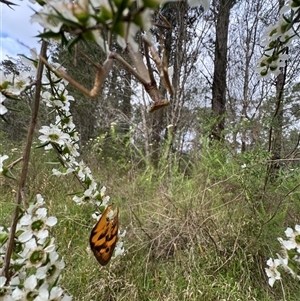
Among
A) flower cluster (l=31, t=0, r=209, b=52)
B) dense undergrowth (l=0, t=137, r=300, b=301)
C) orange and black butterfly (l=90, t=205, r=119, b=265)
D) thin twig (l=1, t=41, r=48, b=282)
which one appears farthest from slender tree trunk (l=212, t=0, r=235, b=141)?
flower cluster (l=31, t=0, r=209, b=52)

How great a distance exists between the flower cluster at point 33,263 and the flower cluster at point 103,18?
26 centimetres

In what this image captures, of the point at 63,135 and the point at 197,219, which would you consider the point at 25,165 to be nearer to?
the point at 63,135

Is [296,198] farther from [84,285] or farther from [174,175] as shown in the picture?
[84,285]

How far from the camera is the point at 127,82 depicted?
13.5 ft

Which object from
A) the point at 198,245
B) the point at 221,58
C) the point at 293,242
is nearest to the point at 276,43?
the point at 293,242

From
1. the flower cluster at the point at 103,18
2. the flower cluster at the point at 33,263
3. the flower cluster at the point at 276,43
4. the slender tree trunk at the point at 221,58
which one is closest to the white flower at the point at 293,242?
the flower cluster at the point at 276,43

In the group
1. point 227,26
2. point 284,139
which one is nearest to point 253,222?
point 284,139

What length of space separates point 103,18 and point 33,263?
0.30 meters

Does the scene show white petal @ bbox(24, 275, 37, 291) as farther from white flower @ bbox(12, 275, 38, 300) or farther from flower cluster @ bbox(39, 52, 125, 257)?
flower cluster @ bbox(39, 52, 125, 257)

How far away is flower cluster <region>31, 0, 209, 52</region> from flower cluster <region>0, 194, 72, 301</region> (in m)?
0.26

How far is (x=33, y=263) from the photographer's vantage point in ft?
1.30

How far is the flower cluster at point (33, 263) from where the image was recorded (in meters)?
0.37

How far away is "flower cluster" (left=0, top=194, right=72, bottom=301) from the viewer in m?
0.37

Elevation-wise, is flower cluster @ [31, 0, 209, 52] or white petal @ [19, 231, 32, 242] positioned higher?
flower cluster @ [31, 0, 209, 52]
